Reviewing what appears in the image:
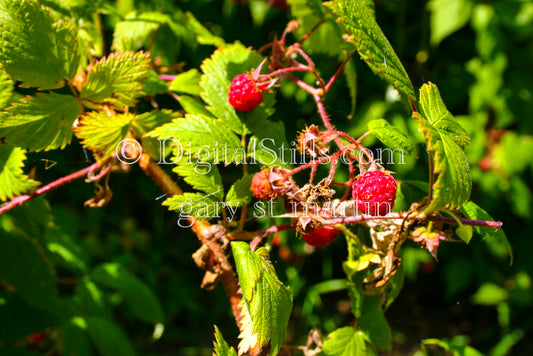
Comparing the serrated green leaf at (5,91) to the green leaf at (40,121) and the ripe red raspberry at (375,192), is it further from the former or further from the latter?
the ripe red raspberry at (375,192)

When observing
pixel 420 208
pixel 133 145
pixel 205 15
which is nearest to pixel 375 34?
pixel 420 208

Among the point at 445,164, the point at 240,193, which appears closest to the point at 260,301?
the point at 240,193

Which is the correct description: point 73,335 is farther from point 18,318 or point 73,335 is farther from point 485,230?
point 485,230

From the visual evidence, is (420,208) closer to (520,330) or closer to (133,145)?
(133,145)

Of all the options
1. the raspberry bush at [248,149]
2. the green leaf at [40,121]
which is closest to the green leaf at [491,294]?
the raspberry bush at [248,149]

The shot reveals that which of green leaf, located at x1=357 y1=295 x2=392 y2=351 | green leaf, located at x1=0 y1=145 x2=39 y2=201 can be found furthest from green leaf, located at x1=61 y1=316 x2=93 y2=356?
green leaf, located at x1=357 y1=295 x2=392 y2=351

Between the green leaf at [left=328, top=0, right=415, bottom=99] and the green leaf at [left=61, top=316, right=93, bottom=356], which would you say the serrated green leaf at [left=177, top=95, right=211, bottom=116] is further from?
the green leaf at [left=61, top=316, right=93, bottom=356]
